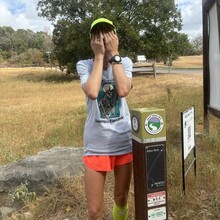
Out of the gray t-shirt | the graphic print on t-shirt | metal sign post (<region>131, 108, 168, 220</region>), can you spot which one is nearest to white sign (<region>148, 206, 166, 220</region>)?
metal sign post (<region>131, 108, 168, 220</region>)

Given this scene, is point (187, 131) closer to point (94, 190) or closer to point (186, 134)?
point (186, 134)

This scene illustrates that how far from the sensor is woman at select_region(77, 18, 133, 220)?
240 cm

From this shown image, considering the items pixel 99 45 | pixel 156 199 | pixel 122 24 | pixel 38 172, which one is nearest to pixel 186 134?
pixel 156 199

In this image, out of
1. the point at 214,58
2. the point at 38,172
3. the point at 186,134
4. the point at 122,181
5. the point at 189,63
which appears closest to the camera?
the point at 122,181

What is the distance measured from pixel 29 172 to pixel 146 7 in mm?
26588

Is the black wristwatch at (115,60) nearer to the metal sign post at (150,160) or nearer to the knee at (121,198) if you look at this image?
the metal sign post at (150,160)

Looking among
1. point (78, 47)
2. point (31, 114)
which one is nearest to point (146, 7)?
point (78, 47)

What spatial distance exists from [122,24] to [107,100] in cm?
2582

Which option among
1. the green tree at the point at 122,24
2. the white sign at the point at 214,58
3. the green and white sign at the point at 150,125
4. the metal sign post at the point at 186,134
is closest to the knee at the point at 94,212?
the green and white sign at the point at 150,125

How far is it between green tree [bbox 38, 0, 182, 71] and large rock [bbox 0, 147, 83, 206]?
23.5 m

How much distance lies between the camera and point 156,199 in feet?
7.82

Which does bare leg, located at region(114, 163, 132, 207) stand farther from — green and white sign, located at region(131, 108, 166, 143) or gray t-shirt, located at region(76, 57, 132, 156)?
green and white sign, located at region(131, 108, 166, 143)

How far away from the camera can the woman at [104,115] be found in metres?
2.40

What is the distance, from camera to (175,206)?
3424mm
